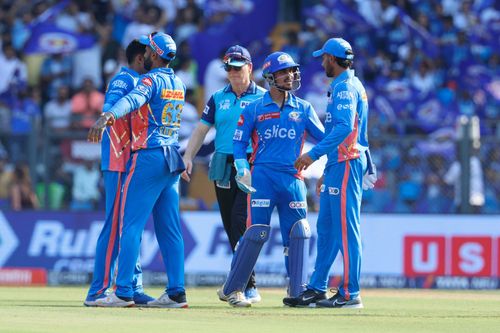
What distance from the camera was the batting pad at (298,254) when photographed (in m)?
11.7

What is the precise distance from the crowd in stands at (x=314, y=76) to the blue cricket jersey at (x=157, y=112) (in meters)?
7.03

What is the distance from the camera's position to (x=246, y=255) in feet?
38.1

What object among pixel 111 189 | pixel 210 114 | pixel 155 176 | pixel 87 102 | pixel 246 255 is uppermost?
pixel 87 102

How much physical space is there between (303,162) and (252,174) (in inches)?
24.7

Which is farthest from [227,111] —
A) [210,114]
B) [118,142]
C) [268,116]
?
[118,142]

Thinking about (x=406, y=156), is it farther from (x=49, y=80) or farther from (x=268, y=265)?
(x=49, y=80)

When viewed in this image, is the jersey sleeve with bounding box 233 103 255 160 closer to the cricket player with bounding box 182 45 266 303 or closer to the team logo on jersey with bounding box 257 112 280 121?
the team logo on jersey with bounding box 257 112 280 121

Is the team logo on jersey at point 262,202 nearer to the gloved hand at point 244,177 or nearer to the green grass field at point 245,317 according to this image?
the gloved hand at point 244,177

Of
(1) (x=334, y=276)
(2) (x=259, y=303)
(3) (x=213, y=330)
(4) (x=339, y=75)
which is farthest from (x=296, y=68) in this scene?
(1) (x=334, y=276)

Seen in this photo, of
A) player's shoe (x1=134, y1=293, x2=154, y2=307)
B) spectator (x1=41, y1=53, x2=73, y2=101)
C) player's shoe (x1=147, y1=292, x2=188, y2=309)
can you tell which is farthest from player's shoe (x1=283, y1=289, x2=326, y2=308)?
spectator (x1=41, y1=53, x2=73, y2=101)

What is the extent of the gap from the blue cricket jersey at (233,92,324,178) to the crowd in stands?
668cm

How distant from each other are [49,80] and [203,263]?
18.6ft

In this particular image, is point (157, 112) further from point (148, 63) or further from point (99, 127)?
point (99, 127)

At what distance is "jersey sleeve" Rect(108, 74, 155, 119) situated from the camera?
11.0m
